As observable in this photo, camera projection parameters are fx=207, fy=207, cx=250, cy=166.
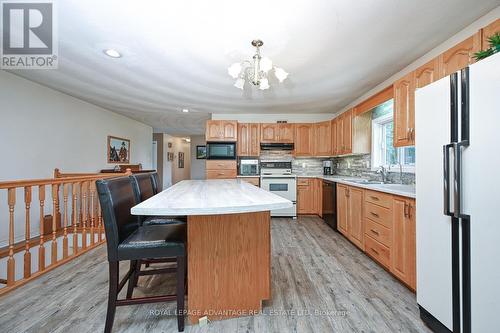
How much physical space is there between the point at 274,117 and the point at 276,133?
19.4 inches

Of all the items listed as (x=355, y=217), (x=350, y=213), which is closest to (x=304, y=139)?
(x=350, y=213)

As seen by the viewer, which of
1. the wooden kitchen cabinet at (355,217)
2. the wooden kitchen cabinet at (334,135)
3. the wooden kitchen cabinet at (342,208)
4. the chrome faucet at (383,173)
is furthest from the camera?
the wooden kitchen cabinet at (334,135)

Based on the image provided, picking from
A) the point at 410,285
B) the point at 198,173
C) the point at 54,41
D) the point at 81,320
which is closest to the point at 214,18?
the point at 54,41

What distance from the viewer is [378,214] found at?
220cm

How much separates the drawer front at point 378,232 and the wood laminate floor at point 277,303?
313 mm

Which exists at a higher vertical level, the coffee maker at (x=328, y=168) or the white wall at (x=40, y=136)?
the white wall at (x=40, y=136)

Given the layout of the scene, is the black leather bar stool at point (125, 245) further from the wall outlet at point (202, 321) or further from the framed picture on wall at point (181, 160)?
the framed picture on wall at point (181, 160)

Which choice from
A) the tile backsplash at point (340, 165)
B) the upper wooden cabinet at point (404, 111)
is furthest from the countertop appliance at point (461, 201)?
the tile backsplash at point (340, 165)

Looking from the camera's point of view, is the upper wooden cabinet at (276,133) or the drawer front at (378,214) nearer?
the drawer front at (378,214)

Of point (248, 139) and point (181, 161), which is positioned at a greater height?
point (248, 139)

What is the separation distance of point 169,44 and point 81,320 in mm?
2421

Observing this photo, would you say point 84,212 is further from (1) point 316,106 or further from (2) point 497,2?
(2) point 497,2

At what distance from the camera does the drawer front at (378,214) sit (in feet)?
6.64

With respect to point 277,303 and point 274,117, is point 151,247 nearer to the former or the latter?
point 277,303
